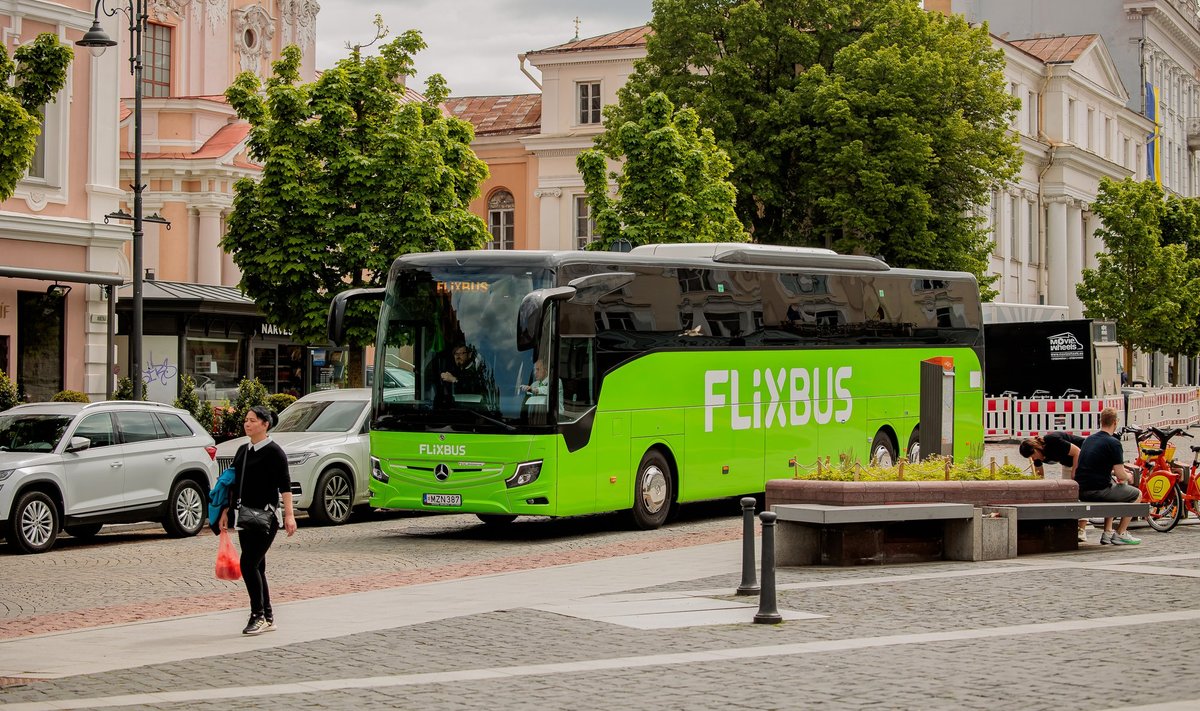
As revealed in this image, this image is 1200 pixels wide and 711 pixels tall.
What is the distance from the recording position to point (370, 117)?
106ft

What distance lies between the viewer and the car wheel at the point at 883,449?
25.1m

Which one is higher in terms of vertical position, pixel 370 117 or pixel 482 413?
pixel 370 117

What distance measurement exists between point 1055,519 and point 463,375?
678 centimetres

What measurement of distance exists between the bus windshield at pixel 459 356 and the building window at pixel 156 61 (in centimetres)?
3864

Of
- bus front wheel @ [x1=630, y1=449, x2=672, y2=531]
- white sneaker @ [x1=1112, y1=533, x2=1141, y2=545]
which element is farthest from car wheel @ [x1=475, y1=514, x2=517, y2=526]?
white sneaker @ [x1=1112, y1=533, x2=1141, y2=545]

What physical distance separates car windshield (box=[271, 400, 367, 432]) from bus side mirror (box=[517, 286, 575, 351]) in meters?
5.01

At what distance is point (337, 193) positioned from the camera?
A: 1248 inches

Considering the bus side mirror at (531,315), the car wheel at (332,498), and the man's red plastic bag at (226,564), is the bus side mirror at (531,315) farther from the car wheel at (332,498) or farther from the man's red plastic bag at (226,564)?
the man's red plastic bag at (226,564)

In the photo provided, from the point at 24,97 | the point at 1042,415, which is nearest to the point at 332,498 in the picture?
the point at 24,97

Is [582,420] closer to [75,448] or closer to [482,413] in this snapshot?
[482,413]

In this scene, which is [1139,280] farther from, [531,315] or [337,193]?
[531,315]

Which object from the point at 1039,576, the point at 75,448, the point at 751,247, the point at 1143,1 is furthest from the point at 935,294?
the point at 1143,1

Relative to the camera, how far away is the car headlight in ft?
70.7

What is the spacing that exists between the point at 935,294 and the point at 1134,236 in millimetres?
41470
